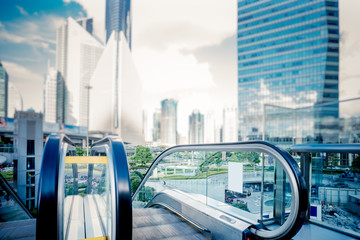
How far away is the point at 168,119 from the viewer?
177250 millimetres

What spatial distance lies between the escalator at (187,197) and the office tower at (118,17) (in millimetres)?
165193

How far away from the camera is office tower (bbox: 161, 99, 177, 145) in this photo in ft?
566

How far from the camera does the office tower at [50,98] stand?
14638 centimetres

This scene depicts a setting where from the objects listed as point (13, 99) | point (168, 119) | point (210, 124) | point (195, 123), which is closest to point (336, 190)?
point (210, 124)

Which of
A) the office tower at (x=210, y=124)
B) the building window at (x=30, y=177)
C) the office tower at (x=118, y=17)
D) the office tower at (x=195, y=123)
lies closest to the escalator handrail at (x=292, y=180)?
the building window at (x=30, y=177)

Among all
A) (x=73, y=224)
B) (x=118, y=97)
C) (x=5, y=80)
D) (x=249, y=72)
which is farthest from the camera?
(x=5, y=80)

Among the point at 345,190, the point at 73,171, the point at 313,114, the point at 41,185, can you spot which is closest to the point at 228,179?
the point at 345,190

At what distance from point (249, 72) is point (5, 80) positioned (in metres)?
123

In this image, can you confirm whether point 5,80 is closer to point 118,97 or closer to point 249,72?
point 118,97

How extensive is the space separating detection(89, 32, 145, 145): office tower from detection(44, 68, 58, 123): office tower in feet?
226

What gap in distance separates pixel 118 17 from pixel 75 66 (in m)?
43.7

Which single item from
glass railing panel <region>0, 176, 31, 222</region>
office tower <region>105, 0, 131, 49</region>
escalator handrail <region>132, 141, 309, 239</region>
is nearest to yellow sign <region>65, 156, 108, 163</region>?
escalator handrail <region>132, 141, 309, 239</region>

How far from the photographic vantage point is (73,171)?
10.9 ft

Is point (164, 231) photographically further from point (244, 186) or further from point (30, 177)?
point (30, 177)
